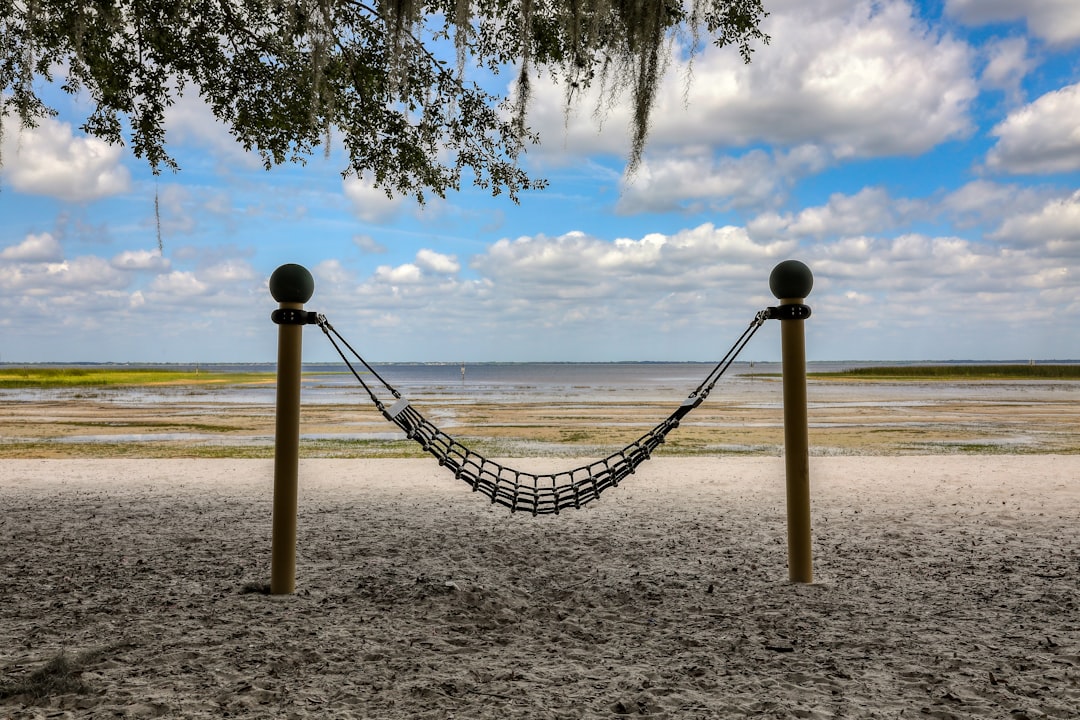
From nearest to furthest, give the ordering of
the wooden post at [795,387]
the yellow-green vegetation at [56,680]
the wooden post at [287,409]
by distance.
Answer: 1. the yellow-green vegetation at [56,680]
2. the wooden post at [287,409]
3. the wooden post at [795,387]

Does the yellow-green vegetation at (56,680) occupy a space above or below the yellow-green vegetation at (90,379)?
below

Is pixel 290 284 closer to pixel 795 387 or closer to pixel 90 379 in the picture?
pixel 795 387

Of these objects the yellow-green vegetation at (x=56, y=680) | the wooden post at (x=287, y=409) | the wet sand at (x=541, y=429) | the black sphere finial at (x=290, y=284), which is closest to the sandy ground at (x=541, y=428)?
the wet sand at (x=541, y=429)

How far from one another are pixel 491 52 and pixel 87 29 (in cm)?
301

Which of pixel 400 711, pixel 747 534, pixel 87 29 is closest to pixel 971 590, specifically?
pixel 747 534

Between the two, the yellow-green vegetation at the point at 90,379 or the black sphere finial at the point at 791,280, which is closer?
the black sphere finial at the point at 791,280

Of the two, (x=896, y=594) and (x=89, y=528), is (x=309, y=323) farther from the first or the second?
(x=896, y=594)

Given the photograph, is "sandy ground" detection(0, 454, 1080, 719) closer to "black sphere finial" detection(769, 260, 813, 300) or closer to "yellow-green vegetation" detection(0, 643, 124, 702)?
"yellow-green vegetation" detection(0, 643, 124, 702)

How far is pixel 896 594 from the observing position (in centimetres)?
374

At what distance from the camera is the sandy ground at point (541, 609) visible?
2.49m

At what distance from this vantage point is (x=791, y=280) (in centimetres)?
379

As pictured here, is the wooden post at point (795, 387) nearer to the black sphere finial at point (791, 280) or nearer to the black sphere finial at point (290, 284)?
the black sphere finial at point (791, 280)

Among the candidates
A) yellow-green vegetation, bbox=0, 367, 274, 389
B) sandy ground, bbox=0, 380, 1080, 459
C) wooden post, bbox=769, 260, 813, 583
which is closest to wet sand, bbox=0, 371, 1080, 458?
sandy ground, bbox=0, 380, 1080, 459

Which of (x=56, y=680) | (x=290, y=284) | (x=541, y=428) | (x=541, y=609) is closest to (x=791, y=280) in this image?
(x=541, y=609)
